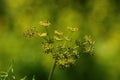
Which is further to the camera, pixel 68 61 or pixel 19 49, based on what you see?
pixel 19 49

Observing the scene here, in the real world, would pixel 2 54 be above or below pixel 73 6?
below

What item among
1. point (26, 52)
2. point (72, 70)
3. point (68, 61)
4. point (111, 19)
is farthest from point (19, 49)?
point (68, 61)

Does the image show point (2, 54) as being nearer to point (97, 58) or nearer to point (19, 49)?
point (19, 49)

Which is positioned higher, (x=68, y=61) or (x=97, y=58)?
(x=68, y=61)

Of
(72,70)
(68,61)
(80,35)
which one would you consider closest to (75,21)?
(80,35)

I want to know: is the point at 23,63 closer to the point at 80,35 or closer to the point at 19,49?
the point at 19,49
